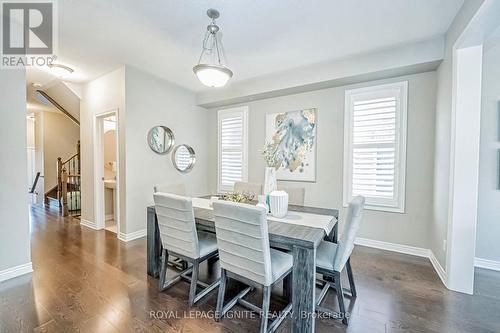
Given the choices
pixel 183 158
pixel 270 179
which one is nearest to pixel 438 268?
pixel 270 179

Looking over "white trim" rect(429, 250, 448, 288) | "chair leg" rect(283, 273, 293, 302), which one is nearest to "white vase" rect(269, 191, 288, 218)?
"chair leg" rect(283, 273, 293, 302)

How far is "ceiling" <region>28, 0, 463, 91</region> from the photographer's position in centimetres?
231

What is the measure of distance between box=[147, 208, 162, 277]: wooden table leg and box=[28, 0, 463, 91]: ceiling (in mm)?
2165

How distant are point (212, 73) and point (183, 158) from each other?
2.68 meters

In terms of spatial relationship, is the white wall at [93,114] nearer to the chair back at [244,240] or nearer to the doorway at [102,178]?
the doorway at [102,178]

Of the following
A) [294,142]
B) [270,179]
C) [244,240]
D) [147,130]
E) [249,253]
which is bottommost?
[249,253]

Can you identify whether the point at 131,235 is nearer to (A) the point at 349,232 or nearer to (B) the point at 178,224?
(B) the point at 178,224

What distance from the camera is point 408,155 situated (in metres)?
3.24

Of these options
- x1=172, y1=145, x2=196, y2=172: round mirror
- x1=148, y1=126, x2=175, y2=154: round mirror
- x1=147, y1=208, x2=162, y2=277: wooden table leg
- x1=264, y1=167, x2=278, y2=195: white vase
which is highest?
x1=148, y1=126, x2=175, y2=154: round mirror

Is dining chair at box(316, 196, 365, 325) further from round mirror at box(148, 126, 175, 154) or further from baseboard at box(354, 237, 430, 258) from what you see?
round mirror at box(148, 126, 175, 154)

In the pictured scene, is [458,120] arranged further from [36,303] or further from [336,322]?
[36,303]

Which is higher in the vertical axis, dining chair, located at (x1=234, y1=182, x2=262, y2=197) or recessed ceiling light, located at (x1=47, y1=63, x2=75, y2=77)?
recessed ceiling light, located at (x1=47, y1=63, x2=75, y2=77)

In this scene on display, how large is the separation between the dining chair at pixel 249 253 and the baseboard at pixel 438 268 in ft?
5.98

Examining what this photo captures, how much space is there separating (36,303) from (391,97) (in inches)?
186
